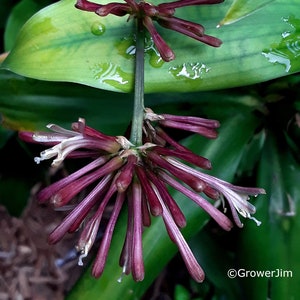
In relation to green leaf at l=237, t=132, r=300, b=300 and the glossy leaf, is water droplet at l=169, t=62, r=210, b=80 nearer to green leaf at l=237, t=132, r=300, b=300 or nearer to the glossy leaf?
the glossy leaf

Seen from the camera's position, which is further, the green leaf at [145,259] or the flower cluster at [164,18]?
the green leaf at [145,259]

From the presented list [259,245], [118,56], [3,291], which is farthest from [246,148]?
[3,291]

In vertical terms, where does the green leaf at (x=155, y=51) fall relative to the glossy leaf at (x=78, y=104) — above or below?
above

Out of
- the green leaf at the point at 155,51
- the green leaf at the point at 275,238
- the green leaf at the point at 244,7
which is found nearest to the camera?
the green leaf at the point at 244,7

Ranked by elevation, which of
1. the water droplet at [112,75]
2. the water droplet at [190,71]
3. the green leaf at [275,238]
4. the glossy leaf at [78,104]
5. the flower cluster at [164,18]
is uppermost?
the flower cluster at [164,18]

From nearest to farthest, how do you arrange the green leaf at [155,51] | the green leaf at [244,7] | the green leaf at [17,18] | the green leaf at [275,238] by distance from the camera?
the green leaf at [244,7] < the green leaf at [155,51] < the green leaf at [275,238] < the green leaf at [17,18]

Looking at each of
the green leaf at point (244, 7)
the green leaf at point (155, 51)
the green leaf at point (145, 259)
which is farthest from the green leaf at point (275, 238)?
the green leaf at point (244, 7)

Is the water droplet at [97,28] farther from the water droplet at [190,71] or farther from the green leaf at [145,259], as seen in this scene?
the green leaf at [145,259]
